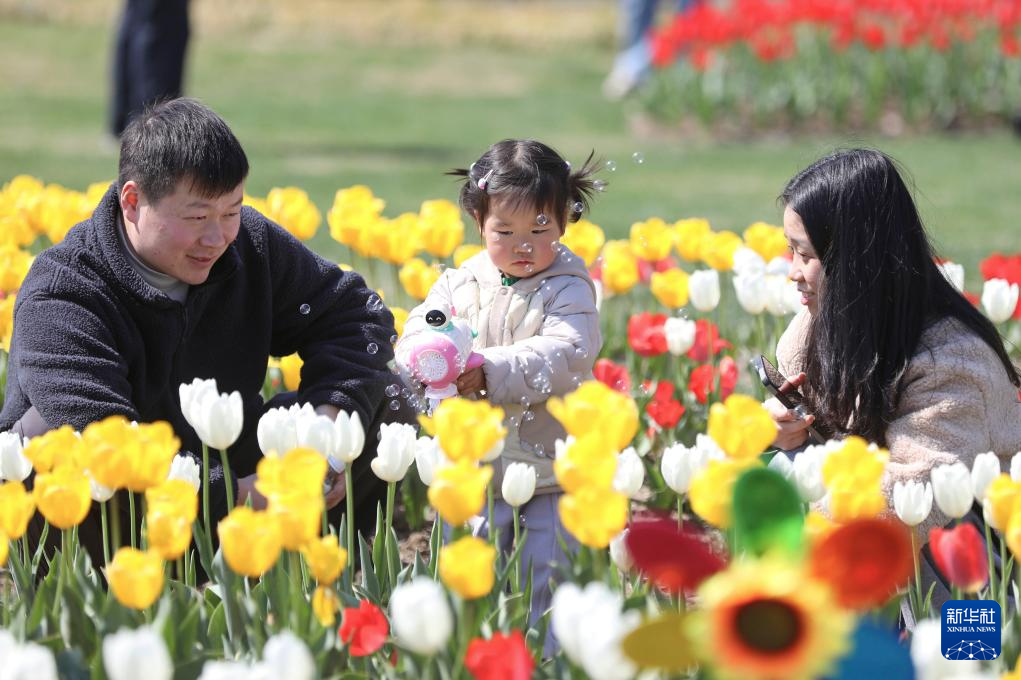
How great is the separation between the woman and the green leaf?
127 centimetres

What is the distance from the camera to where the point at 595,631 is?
160 centimetres

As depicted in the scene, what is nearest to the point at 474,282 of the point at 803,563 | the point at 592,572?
the point at 592,572

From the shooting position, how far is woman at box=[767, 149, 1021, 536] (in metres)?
2.82

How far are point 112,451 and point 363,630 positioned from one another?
429 millimetres

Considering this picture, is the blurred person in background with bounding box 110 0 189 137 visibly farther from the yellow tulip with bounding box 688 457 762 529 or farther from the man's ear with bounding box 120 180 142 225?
the yellow tulip with bounding box 688 457 762 529

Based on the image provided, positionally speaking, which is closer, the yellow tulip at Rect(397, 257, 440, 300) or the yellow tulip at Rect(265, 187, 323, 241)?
the yellow tulip at Rect(397, 257, 440, 300)

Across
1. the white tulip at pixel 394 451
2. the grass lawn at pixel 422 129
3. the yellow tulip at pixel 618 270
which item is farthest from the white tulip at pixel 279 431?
the grass lawn at pixel 422 129

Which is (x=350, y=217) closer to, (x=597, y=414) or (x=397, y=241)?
(x=397, y=241)

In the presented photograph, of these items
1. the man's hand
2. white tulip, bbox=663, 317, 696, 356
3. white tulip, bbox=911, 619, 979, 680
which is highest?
white tulip, bbox=663, 317, 696, 356

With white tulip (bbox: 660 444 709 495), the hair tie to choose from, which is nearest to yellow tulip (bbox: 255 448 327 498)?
white tulip (bbox: 660 444 709 495)

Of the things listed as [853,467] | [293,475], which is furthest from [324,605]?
[853,467]

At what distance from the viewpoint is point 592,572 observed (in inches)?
85.7

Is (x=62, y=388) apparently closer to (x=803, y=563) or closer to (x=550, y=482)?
(x=550, y=482)

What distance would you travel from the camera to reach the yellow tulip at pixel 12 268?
11.3 feet
